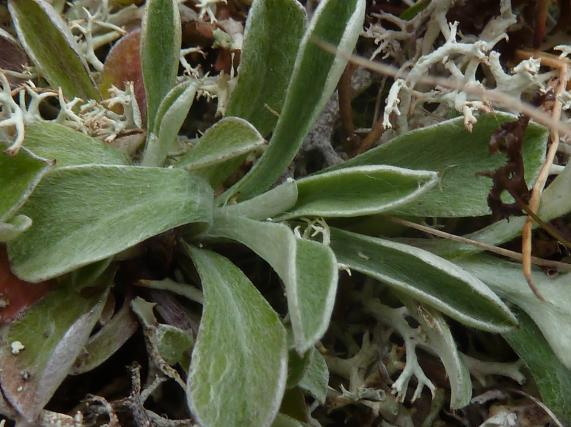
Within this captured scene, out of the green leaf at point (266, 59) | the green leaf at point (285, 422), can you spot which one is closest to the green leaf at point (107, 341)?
the green leaf at point (285, 422)

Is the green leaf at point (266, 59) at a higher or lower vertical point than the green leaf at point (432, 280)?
higher

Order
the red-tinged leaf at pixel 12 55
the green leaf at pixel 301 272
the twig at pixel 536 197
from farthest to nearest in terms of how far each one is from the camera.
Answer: the red-tinged leaf at pixel 12 55 < the twig at pixel 536 197 < the green leaf at pixel 301 272

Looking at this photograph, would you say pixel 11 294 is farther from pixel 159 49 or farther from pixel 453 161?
pixel 453 161

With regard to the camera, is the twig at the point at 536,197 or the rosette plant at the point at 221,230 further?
the twig at the point at 536,197

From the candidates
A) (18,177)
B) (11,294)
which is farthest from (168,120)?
(11,294)

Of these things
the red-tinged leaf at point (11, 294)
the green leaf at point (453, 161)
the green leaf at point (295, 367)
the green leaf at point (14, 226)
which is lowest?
the red-tinged leaf at point (11, 294)

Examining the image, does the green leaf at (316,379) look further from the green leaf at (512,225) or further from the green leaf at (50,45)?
the green leaf at (50,45)

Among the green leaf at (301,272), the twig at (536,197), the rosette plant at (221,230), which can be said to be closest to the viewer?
the green leaf at (301,272)
